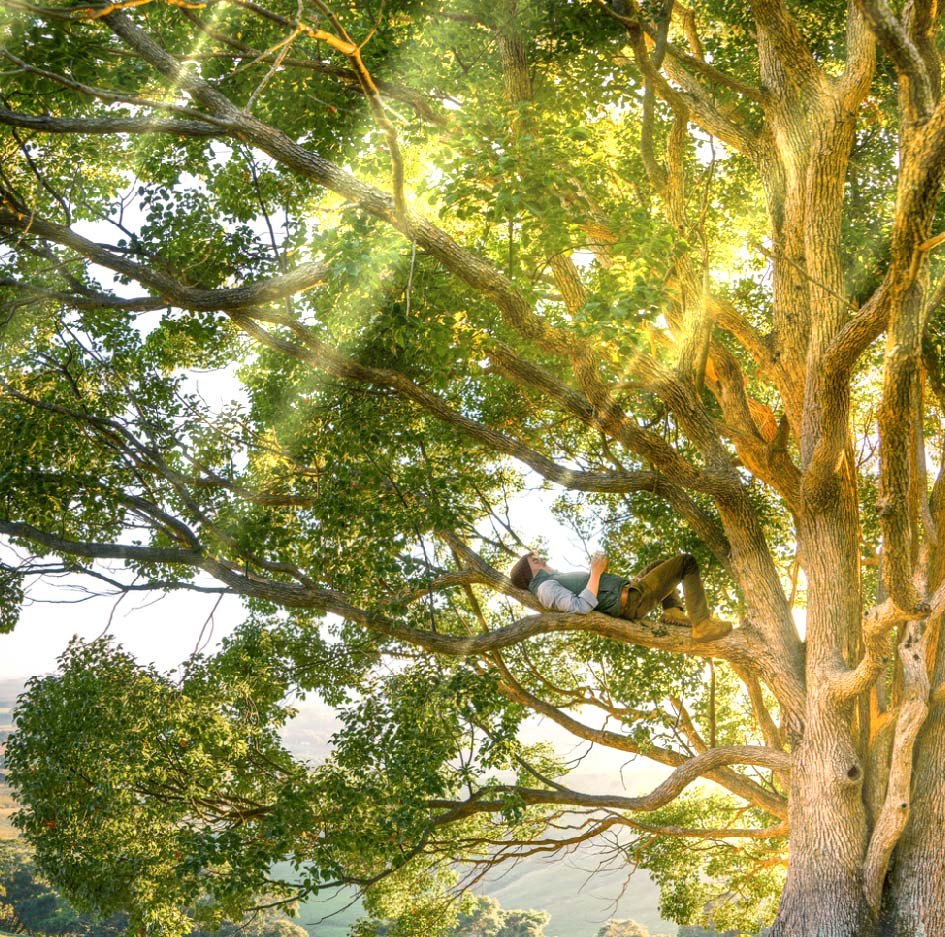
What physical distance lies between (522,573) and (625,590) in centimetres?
105

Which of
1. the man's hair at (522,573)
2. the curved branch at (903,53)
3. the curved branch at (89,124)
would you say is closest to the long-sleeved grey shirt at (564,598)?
the man's hair at (522,573)

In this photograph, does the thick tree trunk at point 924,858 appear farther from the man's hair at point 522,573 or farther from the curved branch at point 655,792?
the man's hair at point 522,573

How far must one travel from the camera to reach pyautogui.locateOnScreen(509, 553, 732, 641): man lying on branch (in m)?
7.02

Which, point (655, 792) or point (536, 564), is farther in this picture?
point (655, 792)

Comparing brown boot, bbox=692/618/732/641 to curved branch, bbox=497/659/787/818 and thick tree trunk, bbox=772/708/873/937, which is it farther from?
curved branch, bbox=497/659/787/818

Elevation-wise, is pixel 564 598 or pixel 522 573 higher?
pixel 522 573

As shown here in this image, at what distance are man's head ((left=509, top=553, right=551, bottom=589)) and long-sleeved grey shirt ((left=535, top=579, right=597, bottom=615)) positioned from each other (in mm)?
424

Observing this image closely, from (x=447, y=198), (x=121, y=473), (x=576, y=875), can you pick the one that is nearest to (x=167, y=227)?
(x=121, y=473)

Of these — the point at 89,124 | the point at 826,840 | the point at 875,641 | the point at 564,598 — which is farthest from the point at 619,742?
the point at 89,124

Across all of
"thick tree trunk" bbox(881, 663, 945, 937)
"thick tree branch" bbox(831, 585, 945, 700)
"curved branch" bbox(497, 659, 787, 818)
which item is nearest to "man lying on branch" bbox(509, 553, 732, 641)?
"thick tree branch" bbox(831, 585, 945, 700)

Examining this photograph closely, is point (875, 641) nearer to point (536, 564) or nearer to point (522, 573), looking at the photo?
point (536, 564)

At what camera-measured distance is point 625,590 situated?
7.14 meters

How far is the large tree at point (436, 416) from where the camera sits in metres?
6.30

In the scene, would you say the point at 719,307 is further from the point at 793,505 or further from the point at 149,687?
the point at 149,687
